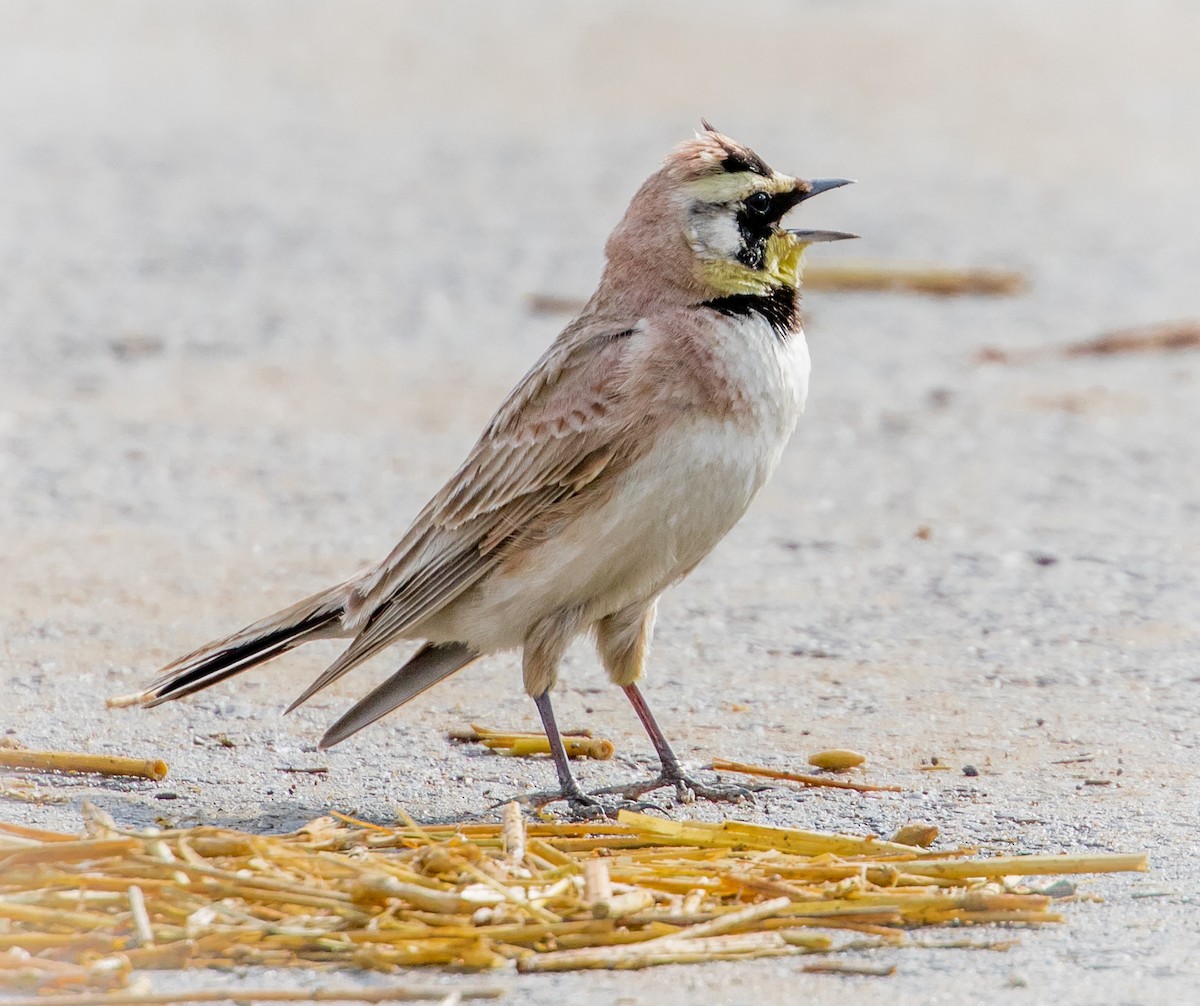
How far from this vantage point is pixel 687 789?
549 centimetres

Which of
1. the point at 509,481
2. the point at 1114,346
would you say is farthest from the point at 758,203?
the point at 1114,346

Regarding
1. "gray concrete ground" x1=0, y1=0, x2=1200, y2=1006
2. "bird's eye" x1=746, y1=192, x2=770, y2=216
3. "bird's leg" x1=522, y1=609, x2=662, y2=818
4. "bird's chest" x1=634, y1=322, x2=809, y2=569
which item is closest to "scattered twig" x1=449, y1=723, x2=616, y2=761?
"gray concrete ground" x1=0, y1=0, x2=1200, y2=1006

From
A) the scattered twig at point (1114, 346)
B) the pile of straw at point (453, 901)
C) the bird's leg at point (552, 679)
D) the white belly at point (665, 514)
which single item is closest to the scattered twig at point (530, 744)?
the bird's leg at point (552, 679)

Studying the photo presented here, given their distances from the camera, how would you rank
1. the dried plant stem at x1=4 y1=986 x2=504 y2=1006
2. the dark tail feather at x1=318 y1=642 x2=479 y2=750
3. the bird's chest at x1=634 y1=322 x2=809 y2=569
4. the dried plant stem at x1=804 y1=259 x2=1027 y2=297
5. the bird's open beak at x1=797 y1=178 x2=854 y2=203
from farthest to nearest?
the dried plant stem at x1=804 y1=259 x2=1027 y2=297, the bird's open beak at x1=797 y1=178 x2=854 y2=203, the dark tail feather at x1=318 y1=642 x2=479 y2=750, the bird's chest at x1=634 y1=322 x2=809 y2=569, the dried plant stem at x1=4 y1=986 x2=504 y2=1006

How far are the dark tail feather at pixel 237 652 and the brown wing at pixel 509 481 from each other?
0.44 ft

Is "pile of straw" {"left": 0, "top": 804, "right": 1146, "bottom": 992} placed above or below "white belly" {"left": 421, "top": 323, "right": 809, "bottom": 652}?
below

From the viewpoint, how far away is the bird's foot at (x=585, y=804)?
5.23 m

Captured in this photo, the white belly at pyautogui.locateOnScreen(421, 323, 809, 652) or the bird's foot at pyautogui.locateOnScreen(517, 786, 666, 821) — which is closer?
the white belly at pyautogui.locateOnScreen(421, 323, 809, 652)

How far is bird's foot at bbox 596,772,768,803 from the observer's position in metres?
5.43

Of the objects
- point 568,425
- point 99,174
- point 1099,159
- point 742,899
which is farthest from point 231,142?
point 742,899

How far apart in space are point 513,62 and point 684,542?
52.8ft

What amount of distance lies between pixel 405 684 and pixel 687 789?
2.96 feet

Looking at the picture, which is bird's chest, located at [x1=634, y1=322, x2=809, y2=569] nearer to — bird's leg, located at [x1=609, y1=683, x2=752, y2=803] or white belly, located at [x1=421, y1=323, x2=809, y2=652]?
white belly, located at [x1=421, y1=323, x2=809, y2=652]

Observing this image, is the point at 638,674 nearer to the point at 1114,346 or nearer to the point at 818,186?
the point at 818,186
